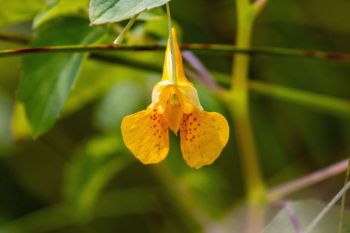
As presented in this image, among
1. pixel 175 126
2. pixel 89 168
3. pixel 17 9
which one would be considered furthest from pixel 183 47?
pixel 89 168

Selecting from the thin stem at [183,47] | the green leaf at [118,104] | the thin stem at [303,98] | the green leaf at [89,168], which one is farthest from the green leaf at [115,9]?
the green leaf at [118,104]

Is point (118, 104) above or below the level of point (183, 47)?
above

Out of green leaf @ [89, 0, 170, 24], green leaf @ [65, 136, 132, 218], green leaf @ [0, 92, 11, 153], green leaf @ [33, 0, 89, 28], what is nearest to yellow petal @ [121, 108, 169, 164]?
green leaf @ [89, 0, 170, 24]

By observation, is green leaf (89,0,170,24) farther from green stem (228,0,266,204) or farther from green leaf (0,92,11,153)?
green leaf (0,92,11,153)

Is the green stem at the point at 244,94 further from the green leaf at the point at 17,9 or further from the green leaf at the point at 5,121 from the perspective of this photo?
the green leaf at the point at 5,121

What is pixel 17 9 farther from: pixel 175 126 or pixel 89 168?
pixel 89 168

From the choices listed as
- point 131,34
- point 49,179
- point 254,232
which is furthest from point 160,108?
point 49,179

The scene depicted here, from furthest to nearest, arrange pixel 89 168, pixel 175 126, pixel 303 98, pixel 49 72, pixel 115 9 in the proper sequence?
pixel 89 168, pixel 303 98, pixel 49 72, pixel 175 126, pixel 115 9

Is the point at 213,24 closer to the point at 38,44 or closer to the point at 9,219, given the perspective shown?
the point at 9,219
